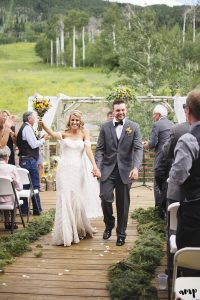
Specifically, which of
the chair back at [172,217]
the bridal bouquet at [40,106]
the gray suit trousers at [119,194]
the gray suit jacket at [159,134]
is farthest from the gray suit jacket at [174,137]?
the bridal bouquet at [40,106]

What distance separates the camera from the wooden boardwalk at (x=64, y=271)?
176 inches

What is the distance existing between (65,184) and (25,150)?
1.91 m

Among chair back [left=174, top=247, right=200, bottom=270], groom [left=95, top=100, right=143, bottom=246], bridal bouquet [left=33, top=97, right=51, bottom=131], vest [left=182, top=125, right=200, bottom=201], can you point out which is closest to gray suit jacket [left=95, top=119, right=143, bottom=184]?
groom [left=95, top=100, right=143, bottom=246]

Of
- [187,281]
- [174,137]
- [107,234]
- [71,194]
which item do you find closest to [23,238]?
[71,194]

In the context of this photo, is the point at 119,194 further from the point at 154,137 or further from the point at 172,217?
the point at 172,217

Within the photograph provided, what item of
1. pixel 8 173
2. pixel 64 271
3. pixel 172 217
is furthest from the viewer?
pixel 8 173

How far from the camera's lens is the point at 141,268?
502 centimetres

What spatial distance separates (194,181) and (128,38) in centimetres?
2217

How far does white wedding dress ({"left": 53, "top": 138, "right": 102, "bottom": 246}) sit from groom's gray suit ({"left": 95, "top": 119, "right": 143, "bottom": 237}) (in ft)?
1.32

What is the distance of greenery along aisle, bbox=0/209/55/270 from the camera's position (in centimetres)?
570

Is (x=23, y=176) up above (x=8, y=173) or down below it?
below

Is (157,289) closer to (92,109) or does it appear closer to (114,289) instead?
(114,289)

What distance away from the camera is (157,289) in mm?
4523

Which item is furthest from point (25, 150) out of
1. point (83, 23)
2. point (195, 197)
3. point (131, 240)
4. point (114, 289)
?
point (83, 23)
